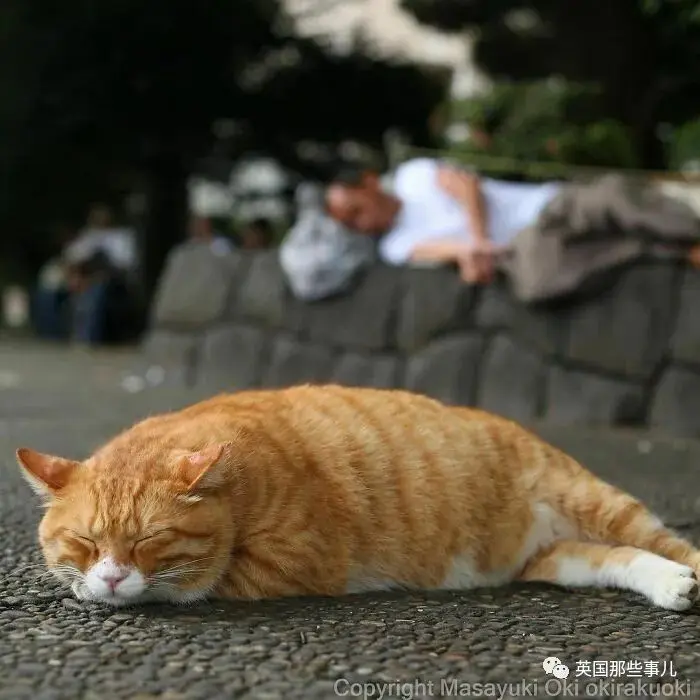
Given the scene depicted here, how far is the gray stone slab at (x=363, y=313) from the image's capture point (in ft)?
16.1

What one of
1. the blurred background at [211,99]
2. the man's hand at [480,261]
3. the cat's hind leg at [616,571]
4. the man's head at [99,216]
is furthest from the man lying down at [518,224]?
the man's head at [99,216]

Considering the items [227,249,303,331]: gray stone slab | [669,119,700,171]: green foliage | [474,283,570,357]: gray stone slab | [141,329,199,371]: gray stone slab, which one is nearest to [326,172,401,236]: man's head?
[227,249,303,331]: gray stone slab

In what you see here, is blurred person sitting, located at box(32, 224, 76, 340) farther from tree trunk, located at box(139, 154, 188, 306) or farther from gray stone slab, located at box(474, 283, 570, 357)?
gray stone slab, located at box(474, 283, 570, 357)

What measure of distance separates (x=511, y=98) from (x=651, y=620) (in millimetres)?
5569

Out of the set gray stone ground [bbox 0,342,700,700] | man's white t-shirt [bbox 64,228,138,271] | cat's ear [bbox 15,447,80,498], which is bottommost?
gray stone ground [bbox 0,342,700,700]

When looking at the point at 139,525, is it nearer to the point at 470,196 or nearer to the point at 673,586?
the point at 673,586

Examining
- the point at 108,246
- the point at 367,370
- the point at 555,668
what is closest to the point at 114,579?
the point at 555,668

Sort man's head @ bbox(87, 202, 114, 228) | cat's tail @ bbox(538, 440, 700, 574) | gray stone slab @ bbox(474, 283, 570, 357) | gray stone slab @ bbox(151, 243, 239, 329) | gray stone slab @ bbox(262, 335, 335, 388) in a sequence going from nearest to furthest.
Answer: cat's tail @ bbox(538, 440, 700, 574)
gray stone slab @ bbox(474, 283, 570, 357)
gray stone slab @ bbox(262, 335, 335, 388)
gray stone slab @ bbox(151, 243, 239, 329)
man's head @ bbox(87, 202, 114, 228)

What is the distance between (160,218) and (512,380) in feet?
23.3

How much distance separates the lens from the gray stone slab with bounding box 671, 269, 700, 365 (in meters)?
4.22

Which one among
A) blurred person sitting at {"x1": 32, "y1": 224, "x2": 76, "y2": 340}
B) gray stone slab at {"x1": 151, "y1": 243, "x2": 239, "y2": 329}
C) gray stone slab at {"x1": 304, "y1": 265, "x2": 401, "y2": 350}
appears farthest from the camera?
blurred person sitting at {"x1": 32, "y1": 224, "x2": 76, "y2": 340}

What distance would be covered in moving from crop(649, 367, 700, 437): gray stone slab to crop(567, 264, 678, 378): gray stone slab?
89mm

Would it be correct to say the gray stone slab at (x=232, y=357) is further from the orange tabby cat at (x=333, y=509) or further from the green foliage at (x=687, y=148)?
the orange tabby cat at (x=333, y=509)

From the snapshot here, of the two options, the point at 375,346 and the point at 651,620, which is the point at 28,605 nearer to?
the point at 651,620
